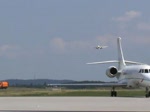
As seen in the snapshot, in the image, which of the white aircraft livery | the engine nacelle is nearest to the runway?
the white aircraft livery

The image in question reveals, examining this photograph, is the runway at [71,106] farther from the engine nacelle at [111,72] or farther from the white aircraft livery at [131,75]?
the engine nacelle at [111,72]

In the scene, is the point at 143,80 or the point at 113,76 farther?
the point at 113,76

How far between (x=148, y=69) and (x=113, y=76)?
6.87 metres

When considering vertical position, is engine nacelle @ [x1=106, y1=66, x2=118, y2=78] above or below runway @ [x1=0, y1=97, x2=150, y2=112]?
above

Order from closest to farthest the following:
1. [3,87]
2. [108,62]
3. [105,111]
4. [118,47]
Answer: [105,111]
[108,62]
[118,47]
[3,87]

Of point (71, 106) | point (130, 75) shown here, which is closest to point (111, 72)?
point (130, 75)

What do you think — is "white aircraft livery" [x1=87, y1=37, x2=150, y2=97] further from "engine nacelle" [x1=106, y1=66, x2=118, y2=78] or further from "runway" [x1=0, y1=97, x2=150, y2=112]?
"runway" [x1=0, y1=97, x2=150, y2=112]

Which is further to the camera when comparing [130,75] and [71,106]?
[130,75]

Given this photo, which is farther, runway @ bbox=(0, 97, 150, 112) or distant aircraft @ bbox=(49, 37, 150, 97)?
distant aircraft @ bbox=(49, 37, 150, 97)

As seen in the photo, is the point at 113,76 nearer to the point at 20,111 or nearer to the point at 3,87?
the point at 3,87

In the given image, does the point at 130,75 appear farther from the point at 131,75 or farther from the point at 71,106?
the point at 71,106

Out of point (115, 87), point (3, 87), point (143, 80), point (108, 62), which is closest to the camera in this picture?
point (143, 80)

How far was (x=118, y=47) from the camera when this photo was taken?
6931 cm

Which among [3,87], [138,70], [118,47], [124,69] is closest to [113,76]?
[124,69]
